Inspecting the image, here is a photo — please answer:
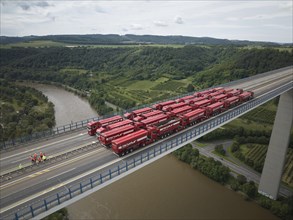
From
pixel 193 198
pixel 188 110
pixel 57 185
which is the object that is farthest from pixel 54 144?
→ pixel 193 198

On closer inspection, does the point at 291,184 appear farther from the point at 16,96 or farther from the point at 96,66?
the point at 96,66

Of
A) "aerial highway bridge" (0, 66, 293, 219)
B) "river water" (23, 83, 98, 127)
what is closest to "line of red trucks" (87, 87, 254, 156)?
"aerial highway bridge" (0, 66, 293, 219)

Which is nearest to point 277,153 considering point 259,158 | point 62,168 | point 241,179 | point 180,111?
point 241,179

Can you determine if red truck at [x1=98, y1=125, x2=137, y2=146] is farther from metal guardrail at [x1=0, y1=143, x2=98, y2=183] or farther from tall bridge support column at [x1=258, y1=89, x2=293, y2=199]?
tall bridge support column at [x1=258, y1=89, x2=293, y2=199]

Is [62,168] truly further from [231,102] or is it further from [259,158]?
[259,158]

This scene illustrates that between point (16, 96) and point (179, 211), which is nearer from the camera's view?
point (179, 211)
